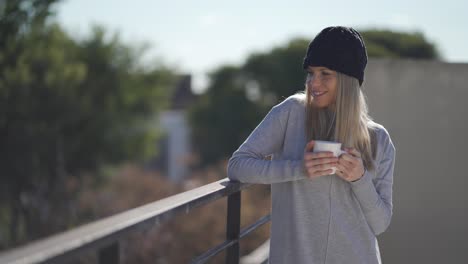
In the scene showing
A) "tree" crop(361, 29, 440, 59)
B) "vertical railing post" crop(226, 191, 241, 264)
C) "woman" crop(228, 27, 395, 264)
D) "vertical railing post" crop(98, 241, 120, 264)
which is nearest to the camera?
"vertical railing post" crop(98, 241, 120, 264)

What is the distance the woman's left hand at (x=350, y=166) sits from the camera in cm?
171

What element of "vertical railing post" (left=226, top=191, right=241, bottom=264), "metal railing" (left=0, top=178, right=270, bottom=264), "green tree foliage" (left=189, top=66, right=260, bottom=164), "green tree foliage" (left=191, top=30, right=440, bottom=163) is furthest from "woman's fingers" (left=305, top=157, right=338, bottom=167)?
"green tree foliage" (left=189, top=66, right=260, bottom=164)

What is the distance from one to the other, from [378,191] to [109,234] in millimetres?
988

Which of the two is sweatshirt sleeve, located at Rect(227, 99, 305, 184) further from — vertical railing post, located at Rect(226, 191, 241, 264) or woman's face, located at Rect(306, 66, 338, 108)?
vertical railing post, located at Rect(226, 191, 241, 264)

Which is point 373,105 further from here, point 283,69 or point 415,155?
point 283,69

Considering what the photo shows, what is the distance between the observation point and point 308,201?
5.94ft

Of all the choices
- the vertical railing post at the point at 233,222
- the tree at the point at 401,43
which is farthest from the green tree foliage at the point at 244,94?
the vertical railing post at the point at 233,222

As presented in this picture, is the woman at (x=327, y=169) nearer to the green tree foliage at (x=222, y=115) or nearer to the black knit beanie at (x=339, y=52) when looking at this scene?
the black knit beanie at (x=339, y=52)

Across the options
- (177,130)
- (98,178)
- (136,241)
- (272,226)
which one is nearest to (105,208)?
(98,178)

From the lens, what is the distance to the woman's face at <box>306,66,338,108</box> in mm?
1862

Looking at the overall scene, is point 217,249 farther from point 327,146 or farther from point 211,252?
point 327,146

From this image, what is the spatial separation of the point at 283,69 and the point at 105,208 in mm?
7868

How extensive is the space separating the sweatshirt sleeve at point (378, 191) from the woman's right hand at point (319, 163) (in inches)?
4.4

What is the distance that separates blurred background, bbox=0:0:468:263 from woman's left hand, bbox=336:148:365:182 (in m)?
1.70
